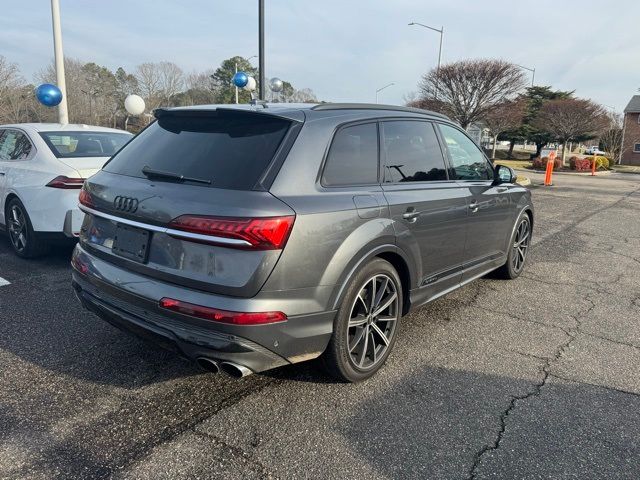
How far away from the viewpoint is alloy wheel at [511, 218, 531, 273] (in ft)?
17.8

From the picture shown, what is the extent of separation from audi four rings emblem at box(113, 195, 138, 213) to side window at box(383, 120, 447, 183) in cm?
159

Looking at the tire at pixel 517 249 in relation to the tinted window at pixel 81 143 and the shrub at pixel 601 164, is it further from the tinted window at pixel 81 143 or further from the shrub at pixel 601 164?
the shrub at pixel 601 164

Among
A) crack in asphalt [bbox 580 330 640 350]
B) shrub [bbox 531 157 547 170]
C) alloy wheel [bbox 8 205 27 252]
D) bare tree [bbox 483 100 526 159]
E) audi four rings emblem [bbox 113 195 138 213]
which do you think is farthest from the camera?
bare tree [bbox 483 100 526 159]

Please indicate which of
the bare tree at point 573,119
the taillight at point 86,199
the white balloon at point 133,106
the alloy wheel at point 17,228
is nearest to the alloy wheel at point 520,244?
the taillight at point 86,199

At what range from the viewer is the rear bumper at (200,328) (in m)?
2.49

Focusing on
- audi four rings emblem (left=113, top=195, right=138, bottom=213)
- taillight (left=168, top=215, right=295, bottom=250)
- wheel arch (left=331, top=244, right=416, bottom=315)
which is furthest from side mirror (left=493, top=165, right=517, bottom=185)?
audi four rings emblem (left=113, top=195, right=138, bottom=213)

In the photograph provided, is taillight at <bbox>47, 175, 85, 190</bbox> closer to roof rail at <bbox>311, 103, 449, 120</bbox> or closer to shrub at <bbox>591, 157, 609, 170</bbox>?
roof rail at <bbox>311, 103, 449, 120</bbox>

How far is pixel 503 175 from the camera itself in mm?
4855

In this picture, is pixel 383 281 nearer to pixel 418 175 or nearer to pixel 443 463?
pixel 418 175

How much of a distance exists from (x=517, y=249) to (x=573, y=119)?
37.7 meters

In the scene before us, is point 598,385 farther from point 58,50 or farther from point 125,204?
point 58,50

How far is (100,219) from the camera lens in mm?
3055

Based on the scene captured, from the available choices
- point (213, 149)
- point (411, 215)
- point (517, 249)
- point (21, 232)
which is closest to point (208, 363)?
point (213, 149)

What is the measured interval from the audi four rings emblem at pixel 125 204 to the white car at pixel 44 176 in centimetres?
215
